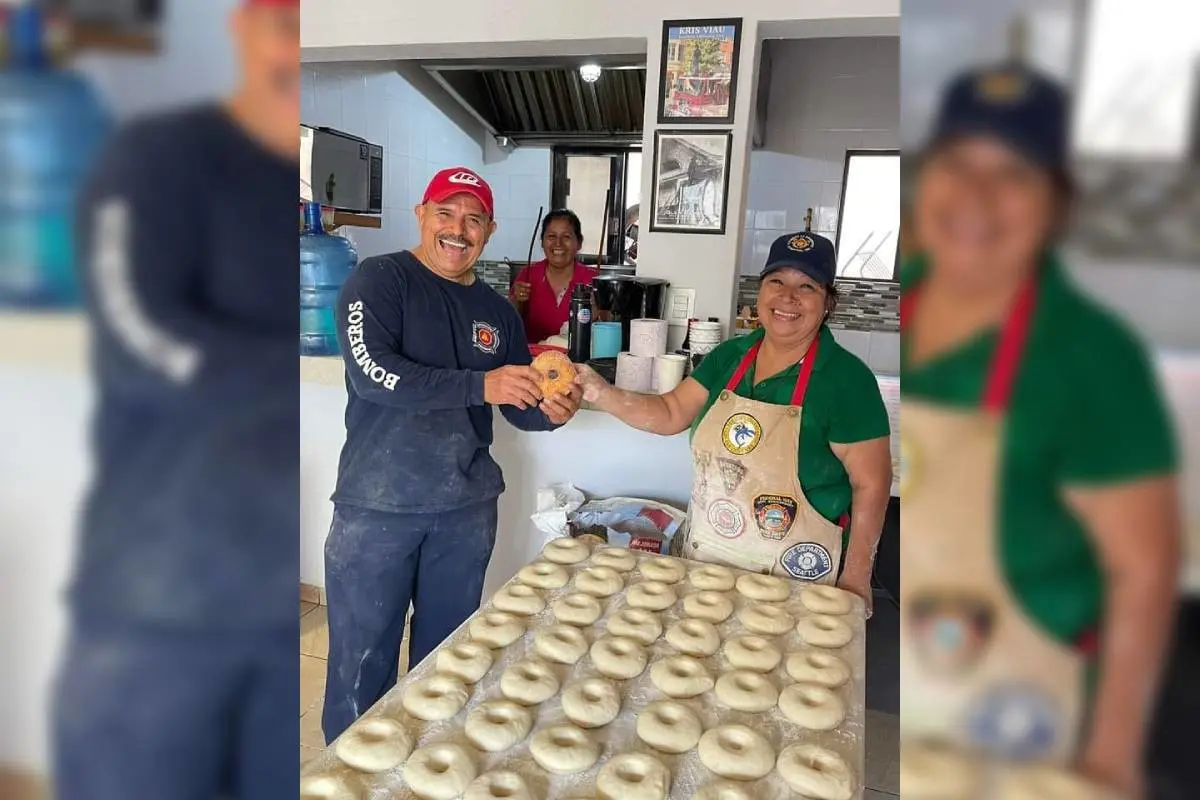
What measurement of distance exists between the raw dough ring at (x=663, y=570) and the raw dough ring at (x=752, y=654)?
0.25 m

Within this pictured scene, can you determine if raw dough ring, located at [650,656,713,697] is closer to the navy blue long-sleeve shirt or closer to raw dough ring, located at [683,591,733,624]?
raw dough ring, located at [683,591,733,624]

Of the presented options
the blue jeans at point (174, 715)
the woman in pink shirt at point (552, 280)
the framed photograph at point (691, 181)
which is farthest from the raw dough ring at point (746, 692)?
the woman in pink shirt at point (552, 280)

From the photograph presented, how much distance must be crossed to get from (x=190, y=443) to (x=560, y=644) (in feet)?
4.00

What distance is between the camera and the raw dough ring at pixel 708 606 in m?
1.47

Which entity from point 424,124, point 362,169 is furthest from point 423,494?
point 424,124

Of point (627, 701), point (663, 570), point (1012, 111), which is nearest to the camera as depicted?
point (1012, 111)

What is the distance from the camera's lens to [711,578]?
163 cm

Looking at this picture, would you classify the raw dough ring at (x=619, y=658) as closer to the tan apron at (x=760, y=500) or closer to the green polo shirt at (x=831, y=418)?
the tan apron at (x=760, y=500)

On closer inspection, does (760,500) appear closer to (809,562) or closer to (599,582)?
(809,562)

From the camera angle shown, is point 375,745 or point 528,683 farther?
point 528,683

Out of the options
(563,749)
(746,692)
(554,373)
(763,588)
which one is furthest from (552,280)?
(563,749)

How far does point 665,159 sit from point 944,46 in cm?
266

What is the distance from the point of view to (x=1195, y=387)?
0.13 metres

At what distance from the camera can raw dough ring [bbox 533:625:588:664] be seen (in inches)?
51.8
